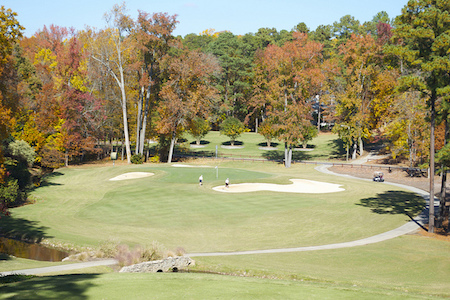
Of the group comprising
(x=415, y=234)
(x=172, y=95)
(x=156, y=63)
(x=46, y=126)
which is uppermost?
(x=156, y=63)

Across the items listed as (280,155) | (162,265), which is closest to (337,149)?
(280,155)

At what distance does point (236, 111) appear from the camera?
106438 millimetres

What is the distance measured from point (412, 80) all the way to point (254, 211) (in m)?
15.1

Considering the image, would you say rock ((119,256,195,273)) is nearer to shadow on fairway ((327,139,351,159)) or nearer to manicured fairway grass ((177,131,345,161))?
manicured fairway grass ((177,131,345,161))

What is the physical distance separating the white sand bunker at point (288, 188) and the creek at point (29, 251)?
19.0 m

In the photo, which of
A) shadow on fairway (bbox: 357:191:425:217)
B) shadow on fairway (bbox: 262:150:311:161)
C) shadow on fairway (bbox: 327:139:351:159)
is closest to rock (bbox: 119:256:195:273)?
shadow on fairway (bbox: 357:191:425:217)

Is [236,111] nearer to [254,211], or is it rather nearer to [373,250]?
[254,211]

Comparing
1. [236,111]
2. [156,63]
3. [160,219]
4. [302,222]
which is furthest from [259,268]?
[236,111]

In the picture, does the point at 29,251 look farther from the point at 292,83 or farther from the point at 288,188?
the point at 292,83

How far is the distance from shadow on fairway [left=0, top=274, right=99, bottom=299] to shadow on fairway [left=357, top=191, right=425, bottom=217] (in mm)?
26825

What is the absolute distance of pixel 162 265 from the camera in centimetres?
1891

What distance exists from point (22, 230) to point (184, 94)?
40373 mm

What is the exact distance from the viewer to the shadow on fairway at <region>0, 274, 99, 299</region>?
10211 millimetres

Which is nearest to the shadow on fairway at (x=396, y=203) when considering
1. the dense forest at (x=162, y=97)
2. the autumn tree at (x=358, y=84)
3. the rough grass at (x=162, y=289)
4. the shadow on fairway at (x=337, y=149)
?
the dense forest at (x=162, y=97)
